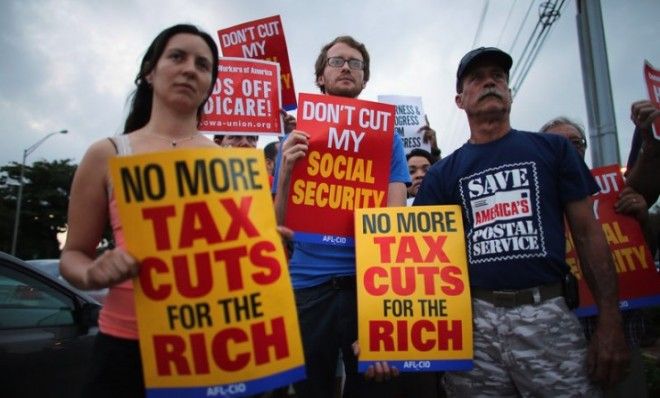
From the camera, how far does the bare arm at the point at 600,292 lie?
166 cm

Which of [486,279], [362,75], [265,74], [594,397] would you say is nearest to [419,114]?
[265,74]

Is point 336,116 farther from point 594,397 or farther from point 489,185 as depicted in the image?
point 594,397

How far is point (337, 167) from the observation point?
6.95 feet

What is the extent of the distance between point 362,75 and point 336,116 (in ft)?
1.62

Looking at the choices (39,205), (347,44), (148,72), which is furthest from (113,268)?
(39,205)

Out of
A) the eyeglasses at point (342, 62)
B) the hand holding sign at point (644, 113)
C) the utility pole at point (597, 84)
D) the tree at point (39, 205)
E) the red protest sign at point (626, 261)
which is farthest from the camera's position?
the tree at point (39, 205)

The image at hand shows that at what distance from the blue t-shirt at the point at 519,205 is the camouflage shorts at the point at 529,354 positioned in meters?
0.12

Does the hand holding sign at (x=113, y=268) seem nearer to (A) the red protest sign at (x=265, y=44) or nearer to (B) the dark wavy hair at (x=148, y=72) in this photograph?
(B) the dark wavy hair at (x=148, y=72)

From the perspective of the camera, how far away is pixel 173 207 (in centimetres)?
123

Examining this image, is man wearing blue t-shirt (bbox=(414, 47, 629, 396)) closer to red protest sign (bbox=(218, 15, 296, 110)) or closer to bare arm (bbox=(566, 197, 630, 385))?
bare arm (bbox=(566, 197, 630, 385))

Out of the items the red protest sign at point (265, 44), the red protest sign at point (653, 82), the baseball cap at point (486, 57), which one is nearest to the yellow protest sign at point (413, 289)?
the baseball cap at point (486, 57)

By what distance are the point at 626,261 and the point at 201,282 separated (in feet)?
7.14

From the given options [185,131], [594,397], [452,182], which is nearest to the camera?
[185,131]

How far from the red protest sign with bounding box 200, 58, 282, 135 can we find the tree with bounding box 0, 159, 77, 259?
48.7 m
